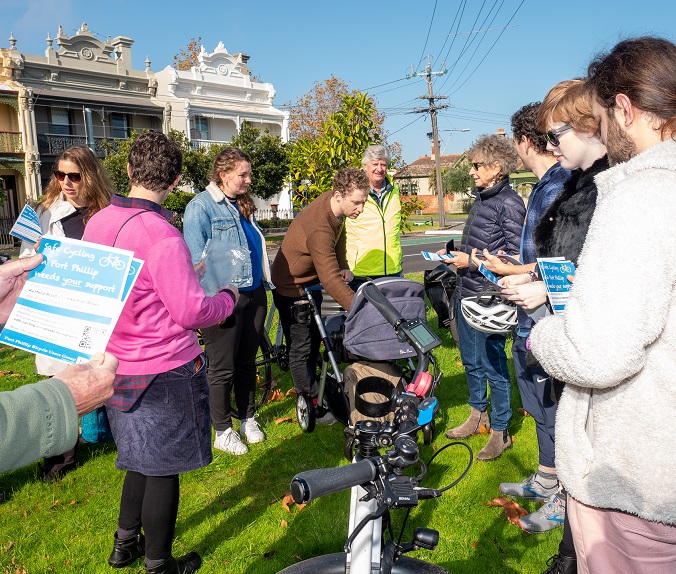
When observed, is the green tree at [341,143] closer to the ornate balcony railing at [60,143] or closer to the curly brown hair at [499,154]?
the curly brown hair at [499,154]

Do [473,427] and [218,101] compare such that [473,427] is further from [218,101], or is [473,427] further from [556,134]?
[218,101]

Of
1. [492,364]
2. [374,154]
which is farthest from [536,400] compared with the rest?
[374,154]

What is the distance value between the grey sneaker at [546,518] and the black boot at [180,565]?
1.97 m

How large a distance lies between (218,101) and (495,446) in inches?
1566

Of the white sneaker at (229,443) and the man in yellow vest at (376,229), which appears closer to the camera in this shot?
the white sneaker at (229,443)

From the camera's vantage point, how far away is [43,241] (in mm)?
2004

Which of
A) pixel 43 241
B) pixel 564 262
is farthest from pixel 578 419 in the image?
pixel 43 241

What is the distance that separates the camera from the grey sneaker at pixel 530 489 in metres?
3.94

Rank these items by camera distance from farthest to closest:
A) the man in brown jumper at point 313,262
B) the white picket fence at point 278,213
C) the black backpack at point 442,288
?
the white picket fence at point 278,213, the black backpack at point 442,288, the man in brown jumper at point 313,262

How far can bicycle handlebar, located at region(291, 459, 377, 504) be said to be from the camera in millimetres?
1320

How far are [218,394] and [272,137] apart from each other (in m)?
29.4

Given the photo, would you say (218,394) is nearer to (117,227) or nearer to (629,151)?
(117,227)

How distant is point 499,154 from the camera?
15.2 feet

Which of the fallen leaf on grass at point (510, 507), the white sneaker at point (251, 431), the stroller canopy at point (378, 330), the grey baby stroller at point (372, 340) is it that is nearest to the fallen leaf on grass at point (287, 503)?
the grey baby stroller at point (372, 340)
